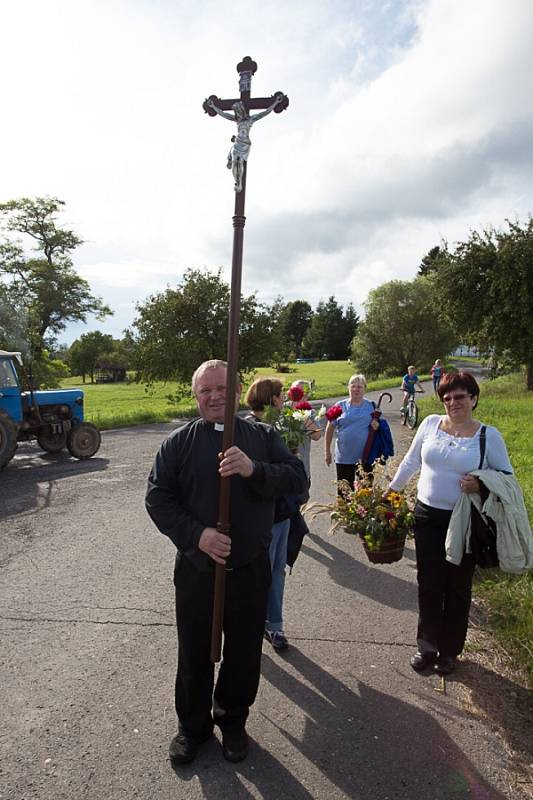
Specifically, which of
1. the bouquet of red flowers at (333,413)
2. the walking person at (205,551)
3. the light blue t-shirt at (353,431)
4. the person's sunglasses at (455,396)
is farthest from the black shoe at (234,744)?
the bouquet of red flowers at (333,413)

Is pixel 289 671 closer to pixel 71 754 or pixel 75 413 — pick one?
pixel 71 754

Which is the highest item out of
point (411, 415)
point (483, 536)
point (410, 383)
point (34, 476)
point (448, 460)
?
point (410, 383)

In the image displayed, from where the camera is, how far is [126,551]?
5672 mm

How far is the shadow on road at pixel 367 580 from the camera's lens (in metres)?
4.44

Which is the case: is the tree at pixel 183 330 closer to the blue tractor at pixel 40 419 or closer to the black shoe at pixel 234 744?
the blue tractor at pixel 40 419

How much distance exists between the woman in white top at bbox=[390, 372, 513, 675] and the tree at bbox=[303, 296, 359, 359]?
8575 cm

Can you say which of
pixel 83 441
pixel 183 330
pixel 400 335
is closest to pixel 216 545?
pixel 83 441

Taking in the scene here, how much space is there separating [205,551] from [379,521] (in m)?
1.79

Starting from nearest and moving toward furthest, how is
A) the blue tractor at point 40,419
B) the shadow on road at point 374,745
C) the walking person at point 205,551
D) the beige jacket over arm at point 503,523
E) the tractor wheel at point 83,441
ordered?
the shadow on road at point 374,745
the walking person at point 205,551
the beige jacket over arm at point 503,523
the blue tractor at point 40,419
the tractor wheel at point 83,441

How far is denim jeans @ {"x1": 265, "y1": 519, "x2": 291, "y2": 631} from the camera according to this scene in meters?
3.73

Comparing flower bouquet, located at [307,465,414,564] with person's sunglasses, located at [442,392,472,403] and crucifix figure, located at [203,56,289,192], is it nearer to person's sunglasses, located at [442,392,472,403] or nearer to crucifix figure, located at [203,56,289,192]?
person's sunglasses, located at [442,392,472,403]

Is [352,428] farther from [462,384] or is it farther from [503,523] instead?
[503,523]

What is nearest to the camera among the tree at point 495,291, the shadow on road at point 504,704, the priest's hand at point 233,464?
the priest's hand at point 233,464

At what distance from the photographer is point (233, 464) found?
236 centimetres
